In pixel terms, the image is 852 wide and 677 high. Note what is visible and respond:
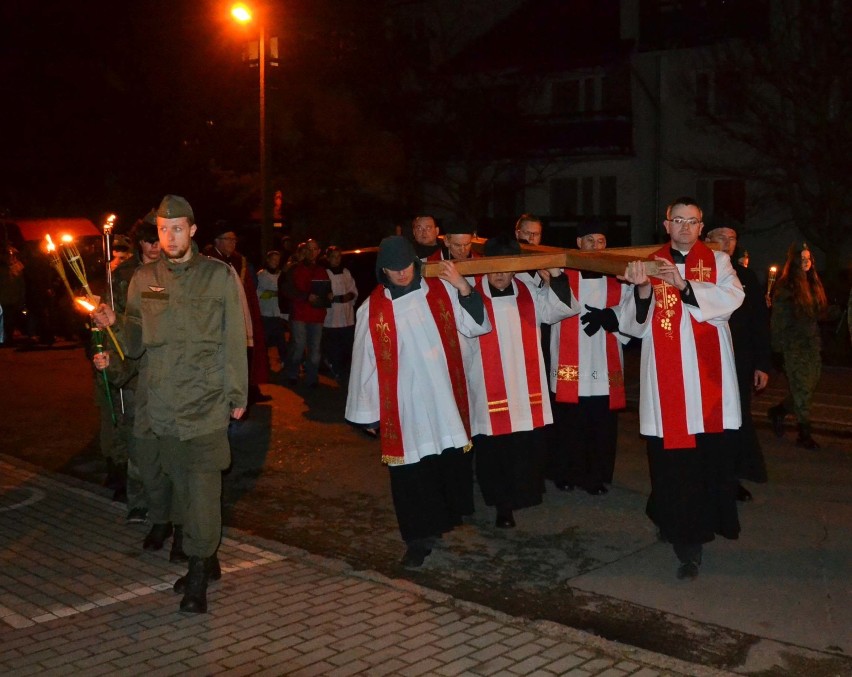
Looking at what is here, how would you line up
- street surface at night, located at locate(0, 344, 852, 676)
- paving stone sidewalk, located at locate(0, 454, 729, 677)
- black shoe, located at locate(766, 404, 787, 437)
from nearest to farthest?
paving stone sidewalk, located at locate(0, 454, 729, 677) < street surface at night, located at locate(0, 344, 852, 676) < black shoe, located at locate(766, 404, 787, 437)

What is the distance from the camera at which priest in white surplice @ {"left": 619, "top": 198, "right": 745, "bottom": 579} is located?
652cm

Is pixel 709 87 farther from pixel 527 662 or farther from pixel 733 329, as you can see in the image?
pixel 527 662

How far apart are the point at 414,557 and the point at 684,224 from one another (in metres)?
2.50

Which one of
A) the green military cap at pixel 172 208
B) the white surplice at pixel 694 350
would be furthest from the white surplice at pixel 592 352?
the green military cap at pixel 172 208

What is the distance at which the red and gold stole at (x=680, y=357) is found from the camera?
21.5 feet

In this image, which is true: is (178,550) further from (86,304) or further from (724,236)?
(724,236)

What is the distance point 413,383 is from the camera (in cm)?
687

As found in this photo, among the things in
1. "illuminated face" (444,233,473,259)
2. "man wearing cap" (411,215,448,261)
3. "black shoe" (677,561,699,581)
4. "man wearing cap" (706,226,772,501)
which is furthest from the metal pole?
"black shoe" (677,561,699,581)

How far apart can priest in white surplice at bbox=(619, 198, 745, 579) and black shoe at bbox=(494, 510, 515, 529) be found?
1201 millimetres

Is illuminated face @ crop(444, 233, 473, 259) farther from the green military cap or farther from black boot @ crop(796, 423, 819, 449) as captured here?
black boot @ crop(796, 423, 819, 449)

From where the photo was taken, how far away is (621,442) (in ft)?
35.3

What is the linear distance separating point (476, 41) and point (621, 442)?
28263 mm

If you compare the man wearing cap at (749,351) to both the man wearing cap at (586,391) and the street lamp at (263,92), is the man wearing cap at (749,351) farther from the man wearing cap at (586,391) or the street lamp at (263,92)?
the street lamp at (263,92)

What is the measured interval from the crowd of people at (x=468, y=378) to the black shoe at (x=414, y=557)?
0.7 inches
